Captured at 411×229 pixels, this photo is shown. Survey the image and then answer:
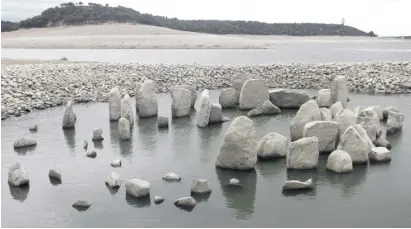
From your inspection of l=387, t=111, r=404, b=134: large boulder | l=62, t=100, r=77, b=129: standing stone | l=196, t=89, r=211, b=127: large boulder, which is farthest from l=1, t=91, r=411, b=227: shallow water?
l=196, t=89, r=211, b=127: large boulder

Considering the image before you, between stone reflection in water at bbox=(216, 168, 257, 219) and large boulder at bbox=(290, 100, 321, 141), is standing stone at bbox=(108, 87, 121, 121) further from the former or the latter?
stone reflection in water at bbox=(216, 168, 257, 219)

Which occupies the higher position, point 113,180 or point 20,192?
point 113,180

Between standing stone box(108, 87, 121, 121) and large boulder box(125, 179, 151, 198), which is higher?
standing stone box(108, 87, 121, 121)

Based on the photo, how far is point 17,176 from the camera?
465 inches

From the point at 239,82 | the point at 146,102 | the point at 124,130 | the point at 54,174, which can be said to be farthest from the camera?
the point at 239,82

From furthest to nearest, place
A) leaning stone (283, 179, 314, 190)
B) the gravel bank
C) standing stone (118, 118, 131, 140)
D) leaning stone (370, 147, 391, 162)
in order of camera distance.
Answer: the gravel bank → standing stone (118, 118, 131, 140) → leaning stone (370, 147, 391, 162) → leaning stone (283, 179, 314, 190)

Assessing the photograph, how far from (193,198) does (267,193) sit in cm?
185

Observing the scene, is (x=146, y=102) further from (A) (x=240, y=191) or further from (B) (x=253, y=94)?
(A) (x=240, y=191)

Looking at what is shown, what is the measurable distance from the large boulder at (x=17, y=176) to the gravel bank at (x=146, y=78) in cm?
901

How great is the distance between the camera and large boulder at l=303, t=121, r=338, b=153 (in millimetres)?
13648

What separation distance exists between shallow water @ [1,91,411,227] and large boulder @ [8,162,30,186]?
22 centimetres

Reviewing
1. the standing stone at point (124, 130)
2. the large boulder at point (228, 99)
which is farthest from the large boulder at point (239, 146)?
the large boulder at point (228, 99)

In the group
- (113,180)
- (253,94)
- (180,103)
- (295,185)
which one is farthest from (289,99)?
(113,180)

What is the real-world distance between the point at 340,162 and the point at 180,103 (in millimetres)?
9029
